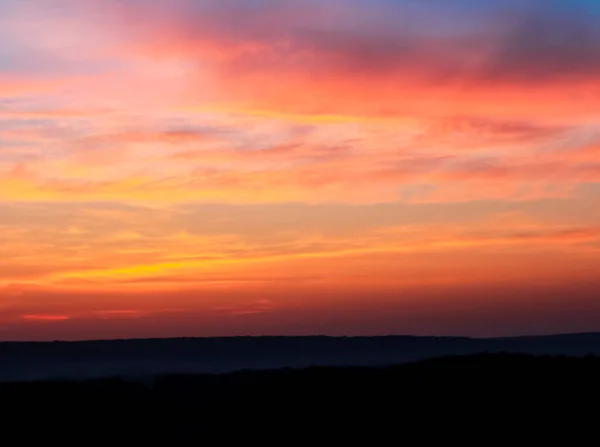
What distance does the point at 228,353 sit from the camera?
5122 centimetres

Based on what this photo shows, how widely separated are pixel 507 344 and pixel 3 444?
103ft

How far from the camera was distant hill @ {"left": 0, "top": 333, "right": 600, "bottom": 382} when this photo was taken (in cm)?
4453

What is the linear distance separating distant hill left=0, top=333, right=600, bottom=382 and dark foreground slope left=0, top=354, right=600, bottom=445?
5212mm

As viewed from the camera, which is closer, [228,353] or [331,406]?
[331,406]

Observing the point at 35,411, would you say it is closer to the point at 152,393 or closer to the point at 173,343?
the point at 152,393

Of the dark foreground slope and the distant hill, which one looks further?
the distant hill

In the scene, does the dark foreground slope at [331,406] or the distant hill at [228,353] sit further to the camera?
the distant hill at [228,353]

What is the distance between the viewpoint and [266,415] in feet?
116

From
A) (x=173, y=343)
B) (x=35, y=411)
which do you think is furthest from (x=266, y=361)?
(x=35, y=411)

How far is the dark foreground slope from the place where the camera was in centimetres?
3381

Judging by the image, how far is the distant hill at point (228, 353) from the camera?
1753 inches

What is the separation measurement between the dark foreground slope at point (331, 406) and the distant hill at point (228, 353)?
17.1 ft

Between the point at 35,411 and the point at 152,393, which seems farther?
the point at 152,393

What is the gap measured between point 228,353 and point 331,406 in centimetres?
1635
